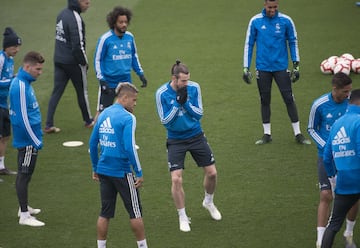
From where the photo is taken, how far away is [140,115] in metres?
14.6

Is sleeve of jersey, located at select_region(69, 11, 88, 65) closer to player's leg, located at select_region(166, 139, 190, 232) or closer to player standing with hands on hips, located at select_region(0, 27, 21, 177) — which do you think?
player standing with hands on hips, located at select_region(0, 27, 21, 177)

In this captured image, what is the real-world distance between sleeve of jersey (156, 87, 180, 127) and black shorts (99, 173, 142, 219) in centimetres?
125

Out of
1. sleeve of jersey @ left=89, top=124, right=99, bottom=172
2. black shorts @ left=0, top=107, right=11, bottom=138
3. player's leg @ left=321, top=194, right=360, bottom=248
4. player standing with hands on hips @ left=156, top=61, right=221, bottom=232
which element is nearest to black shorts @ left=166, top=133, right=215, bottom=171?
player standing with hands on hips @ left=156, top=61, right=221, bottom=232

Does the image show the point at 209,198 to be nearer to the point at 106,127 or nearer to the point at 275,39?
the point at 106,127

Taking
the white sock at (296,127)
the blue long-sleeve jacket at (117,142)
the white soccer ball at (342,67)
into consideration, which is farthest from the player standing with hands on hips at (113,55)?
the white soccer ball at (342,67)

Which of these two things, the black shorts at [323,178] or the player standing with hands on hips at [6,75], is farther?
the player standing with hands on hips at [6,75]

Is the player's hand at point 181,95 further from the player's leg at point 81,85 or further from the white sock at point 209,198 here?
the player's leg at point 81,85

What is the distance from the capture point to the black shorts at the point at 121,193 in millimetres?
8500

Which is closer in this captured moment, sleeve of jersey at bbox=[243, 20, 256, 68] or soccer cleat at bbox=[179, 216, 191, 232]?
soccer cleat at bbox=[179, 216, 191, 232]

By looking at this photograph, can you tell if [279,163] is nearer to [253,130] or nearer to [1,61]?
[253,130]

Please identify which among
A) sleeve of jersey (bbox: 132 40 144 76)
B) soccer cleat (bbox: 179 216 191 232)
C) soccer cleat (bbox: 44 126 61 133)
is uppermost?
sleeve of jersey (bbox: 132 40 144 76)

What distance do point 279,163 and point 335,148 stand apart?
4.01m

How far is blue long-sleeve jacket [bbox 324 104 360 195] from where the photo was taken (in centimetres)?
782

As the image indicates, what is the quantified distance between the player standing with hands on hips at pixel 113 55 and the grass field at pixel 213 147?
1247 millimetres
